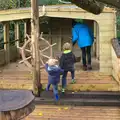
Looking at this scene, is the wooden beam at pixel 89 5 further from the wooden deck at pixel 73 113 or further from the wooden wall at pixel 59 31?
the wooden wall at pixel 59 31

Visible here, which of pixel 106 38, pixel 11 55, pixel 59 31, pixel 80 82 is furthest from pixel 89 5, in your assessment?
pixel 59 31

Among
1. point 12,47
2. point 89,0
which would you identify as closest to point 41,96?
point 12,47

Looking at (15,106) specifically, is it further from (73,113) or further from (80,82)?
(80,82)

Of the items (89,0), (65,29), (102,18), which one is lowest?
(65,29)

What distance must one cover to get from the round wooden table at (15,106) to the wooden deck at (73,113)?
2.05m

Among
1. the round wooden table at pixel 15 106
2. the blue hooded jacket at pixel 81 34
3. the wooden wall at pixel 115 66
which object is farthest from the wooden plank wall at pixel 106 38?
the round wooden table at pixel 15 106

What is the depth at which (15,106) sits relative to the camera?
129 inches

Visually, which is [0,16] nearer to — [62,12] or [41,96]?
[62,12]

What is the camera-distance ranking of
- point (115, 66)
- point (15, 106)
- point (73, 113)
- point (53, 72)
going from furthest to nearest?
point (115, 66)
point (53, 72)
point (73, 113)
point (15, 106)

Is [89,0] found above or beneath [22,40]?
above

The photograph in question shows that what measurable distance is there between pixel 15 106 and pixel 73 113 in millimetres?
2852

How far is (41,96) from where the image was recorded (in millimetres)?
6840

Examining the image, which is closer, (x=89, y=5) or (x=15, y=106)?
(x=89, y=5)

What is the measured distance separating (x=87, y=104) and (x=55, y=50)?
5.23 m
